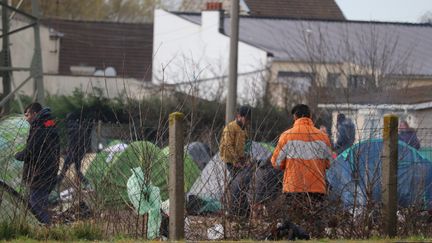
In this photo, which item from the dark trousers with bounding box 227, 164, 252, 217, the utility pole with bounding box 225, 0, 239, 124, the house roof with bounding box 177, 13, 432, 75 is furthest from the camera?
the house roof with bounding box 177, 13, 432, 75

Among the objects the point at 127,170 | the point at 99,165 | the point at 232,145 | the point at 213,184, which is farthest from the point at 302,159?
the point at 99,165

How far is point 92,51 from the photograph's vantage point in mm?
59375

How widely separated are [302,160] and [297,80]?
24.9 metres

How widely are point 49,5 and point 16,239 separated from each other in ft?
173

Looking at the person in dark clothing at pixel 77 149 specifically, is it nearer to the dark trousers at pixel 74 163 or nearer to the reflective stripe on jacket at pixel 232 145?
the dark trousers at pixel 74 163

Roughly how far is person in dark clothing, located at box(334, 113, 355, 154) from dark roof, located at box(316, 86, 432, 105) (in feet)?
23.6

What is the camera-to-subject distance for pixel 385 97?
80.6 feet

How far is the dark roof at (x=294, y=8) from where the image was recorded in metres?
55.1

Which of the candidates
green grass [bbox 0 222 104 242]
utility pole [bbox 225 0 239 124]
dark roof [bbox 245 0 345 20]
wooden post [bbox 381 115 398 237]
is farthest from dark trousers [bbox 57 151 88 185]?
dark roof [bbox 245 0 345 20]

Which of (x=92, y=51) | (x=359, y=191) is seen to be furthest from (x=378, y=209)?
(x=92, y=51)

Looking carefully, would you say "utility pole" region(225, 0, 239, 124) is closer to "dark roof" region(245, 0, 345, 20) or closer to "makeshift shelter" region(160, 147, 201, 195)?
"makeshift shelter" region(160, 147, 201, 195)

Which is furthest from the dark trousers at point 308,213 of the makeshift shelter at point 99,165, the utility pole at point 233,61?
the utility pole at point 233,61

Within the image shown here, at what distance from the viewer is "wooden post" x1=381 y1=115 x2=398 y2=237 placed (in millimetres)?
11492

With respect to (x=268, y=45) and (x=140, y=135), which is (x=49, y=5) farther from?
(x=140, y=135)
